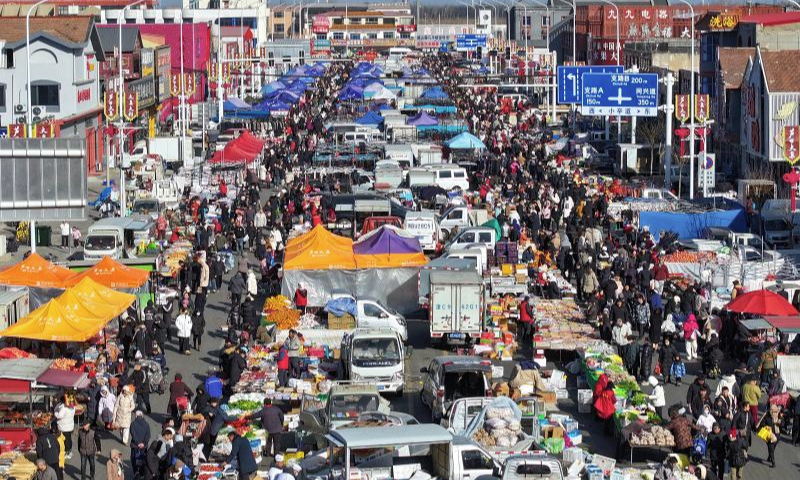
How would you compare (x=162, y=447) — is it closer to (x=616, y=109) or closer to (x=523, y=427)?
(x=523, y=427)

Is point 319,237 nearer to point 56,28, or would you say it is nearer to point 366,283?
point 366,283

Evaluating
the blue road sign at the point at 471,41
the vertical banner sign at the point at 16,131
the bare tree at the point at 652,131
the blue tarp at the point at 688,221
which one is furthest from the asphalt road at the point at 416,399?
the blue road sign at the point at 471,41

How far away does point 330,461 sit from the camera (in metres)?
20.8

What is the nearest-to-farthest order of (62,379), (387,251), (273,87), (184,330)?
(62,379), (184,330), (387,251), (273,87)

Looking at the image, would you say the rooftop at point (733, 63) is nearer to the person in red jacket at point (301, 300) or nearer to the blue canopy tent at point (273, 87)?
the person in red jacket at point (301, 300)

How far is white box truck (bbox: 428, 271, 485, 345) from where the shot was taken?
32188 mm

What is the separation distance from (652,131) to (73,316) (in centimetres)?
4190

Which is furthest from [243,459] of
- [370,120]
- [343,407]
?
[370,120]

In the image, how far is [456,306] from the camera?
32188 mm

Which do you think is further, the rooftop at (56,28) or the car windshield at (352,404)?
the rooftop at (56,28)

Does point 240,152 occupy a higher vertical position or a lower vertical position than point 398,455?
higher

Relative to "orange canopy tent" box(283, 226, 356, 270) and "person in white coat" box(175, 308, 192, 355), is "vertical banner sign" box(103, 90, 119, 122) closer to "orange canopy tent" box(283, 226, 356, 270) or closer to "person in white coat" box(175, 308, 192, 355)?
"orange canopy tent" box(283, 226, 356, 270)

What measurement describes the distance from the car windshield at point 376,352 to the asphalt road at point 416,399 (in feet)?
2.20

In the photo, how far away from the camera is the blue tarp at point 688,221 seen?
150 ft
